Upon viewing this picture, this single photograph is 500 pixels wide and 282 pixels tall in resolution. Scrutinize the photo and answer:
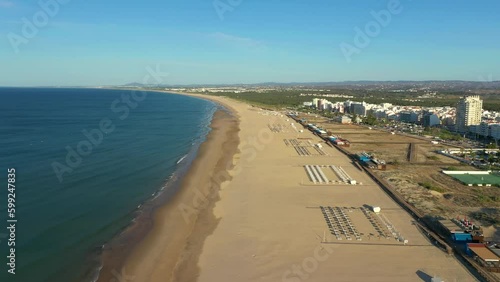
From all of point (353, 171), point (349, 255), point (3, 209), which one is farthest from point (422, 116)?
point (3, 209)

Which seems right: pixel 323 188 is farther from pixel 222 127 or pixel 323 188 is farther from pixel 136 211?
pixel 222 127

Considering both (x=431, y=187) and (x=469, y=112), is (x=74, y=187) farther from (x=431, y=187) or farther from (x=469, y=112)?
(x=469, y=112)

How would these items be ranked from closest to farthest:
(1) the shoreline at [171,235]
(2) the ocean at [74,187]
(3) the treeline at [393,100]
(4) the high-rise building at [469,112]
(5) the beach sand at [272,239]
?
1. (5) the beach sand at [272,239]
2. (1) the shoreline at [171,235]
3. (2) the ocean at [74,187]
4. (4) the high-rise building at [469,112]
5. (3) the treeline at [393,100]

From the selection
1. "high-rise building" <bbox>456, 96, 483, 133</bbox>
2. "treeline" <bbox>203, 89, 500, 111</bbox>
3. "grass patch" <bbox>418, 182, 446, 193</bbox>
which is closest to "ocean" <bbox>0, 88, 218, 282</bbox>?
"grass patch" <bbox>418, 182, 446, 193</bbox>

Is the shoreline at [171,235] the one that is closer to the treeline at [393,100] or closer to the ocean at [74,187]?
the ocean at [74,187]

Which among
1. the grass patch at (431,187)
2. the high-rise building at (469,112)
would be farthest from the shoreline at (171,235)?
the high-rise building at (469,112)

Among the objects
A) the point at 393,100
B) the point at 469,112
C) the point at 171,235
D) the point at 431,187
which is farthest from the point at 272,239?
the point at 393,100
